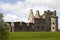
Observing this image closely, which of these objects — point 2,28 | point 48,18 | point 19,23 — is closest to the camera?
point 2,28

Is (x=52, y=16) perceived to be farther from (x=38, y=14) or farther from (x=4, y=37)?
(x=4, y=37)

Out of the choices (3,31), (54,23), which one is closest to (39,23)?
(54,23)

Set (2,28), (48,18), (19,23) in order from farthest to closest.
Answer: (48,18)
(19,23)
(2,28)

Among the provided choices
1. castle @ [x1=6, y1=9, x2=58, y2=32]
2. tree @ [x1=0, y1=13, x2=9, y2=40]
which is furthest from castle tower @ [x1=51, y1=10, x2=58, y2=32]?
tree @ [x1=0, y1=13, x2=9, y2=40]

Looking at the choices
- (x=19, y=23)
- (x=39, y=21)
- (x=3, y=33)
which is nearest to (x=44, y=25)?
(x=39, y=21)

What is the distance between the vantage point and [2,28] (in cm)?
1249

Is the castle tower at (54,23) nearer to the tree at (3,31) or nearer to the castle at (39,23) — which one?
the castle at (39,23)

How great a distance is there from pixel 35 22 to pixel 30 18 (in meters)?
3.20

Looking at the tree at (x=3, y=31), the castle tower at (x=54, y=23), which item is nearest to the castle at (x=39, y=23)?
the castle tower at (x=54, y=23)

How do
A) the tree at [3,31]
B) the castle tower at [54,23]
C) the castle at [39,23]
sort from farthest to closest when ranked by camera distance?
the castle tower at [54,23] < the castle at [39,23] < the tree at [3,31]

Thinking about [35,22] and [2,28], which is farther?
[35,22]

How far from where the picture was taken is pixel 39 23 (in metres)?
77.4

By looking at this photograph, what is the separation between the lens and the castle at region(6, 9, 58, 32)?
237ft

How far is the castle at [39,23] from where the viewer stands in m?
72.3
